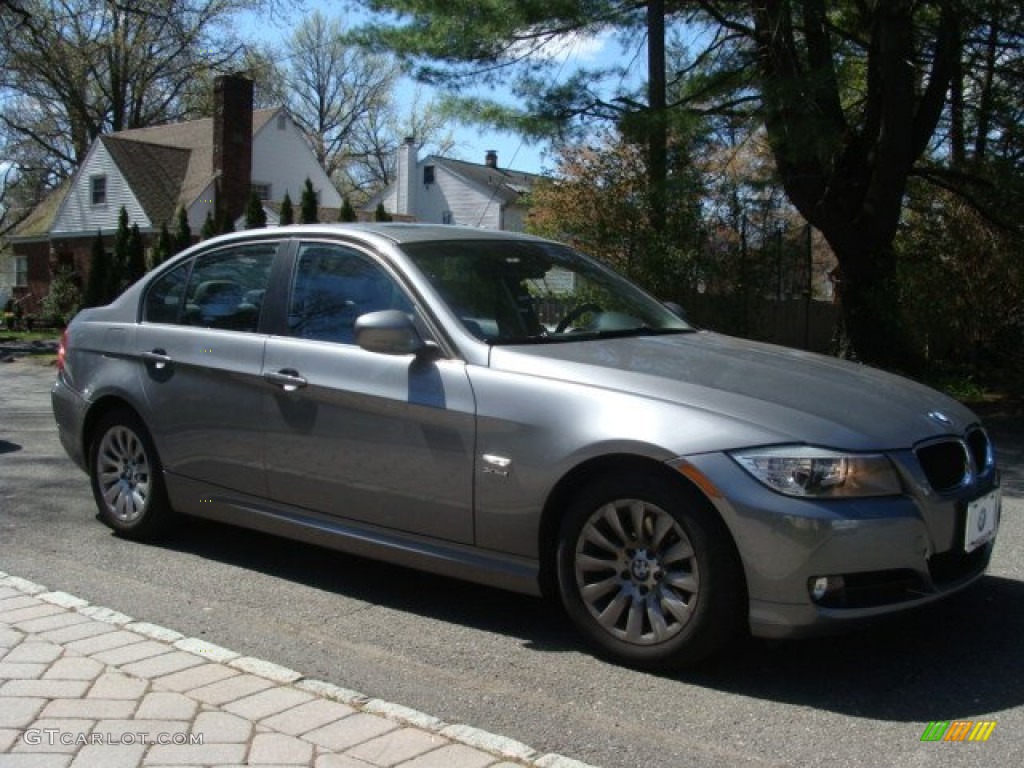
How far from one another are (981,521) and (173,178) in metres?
36.1

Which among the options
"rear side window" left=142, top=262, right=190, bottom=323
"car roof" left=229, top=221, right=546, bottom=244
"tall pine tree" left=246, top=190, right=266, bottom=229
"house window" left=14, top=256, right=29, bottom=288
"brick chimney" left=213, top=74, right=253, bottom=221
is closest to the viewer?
"car roof" left=229, top=221, right=546, bottom=244

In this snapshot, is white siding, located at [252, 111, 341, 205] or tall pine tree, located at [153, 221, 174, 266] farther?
white siding, located at [252, 111, 341, 205]

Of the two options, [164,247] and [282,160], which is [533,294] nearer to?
[164,247]

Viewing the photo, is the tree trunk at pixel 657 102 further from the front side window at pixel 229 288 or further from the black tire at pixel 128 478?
the black tire at pixel 128 478

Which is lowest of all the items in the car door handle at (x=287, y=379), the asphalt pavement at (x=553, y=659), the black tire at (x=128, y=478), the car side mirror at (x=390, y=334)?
the asphalt pavement at (x=553, y=659)

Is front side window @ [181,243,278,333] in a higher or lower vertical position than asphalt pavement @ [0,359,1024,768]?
higher

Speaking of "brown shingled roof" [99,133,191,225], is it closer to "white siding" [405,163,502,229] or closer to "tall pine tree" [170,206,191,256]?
"tall pine tree" [170,206,191,256]

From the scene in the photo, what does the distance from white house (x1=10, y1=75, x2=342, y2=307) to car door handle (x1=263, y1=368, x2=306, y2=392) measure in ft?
95.0

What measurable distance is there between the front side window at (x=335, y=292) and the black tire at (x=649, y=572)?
4.57 feet

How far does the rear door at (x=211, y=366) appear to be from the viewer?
16.5 feet

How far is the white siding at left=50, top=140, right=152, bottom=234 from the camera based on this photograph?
35344 mm

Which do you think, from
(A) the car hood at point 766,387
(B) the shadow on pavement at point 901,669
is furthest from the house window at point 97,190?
(B) the shadow on pavement at point 901,669

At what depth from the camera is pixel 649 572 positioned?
3.78m

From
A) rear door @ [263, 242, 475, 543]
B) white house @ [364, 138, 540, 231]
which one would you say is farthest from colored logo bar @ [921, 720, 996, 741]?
white house @ [364, 138, 540, 231]
